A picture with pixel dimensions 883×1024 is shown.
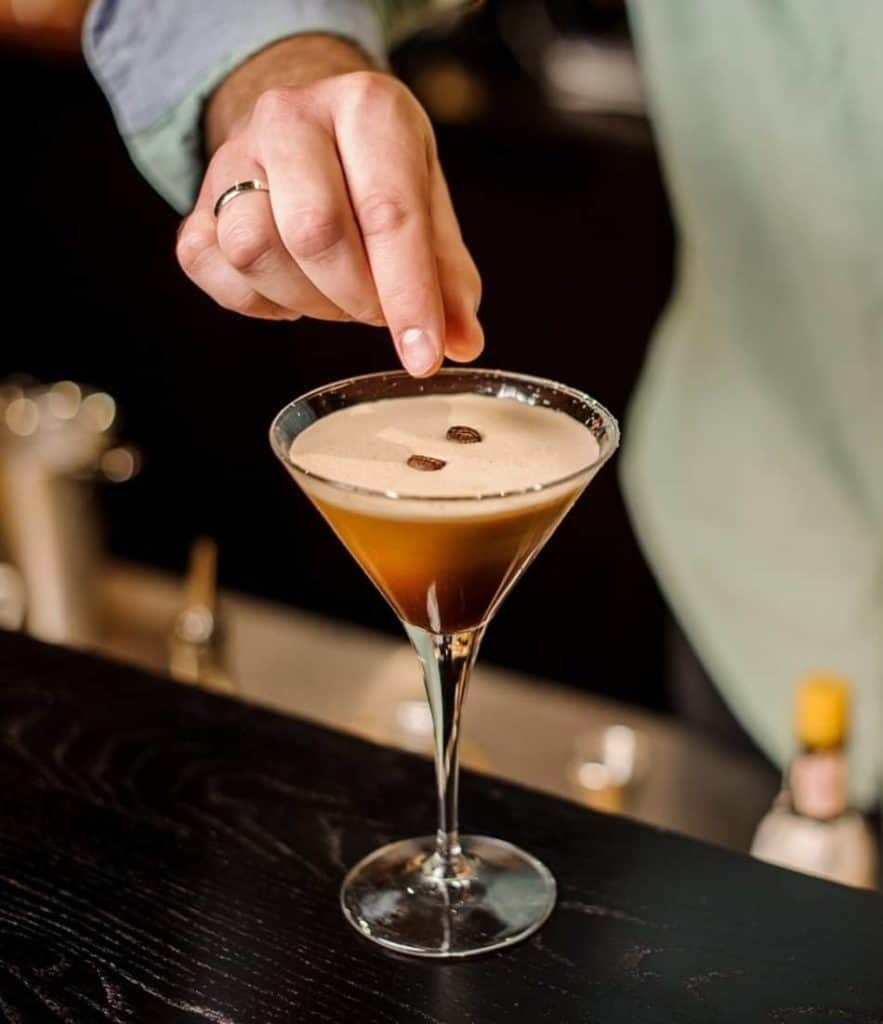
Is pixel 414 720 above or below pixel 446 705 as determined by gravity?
above

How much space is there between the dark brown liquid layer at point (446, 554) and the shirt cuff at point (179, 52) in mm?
577

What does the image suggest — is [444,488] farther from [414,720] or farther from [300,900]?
[414,720]

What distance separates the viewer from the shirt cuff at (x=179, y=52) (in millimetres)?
1280

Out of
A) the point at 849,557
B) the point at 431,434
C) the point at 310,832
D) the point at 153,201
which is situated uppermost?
the point at 153,201

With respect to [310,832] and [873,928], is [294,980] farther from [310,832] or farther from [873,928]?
[873,928]

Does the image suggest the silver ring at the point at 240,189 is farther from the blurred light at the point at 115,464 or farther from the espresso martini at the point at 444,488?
the blurred light at the point at 115,464

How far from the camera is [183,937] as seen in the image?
2.80 feet

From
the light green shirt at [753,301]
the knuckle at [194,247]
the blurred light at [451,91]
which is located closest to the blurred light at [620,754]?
the light green shirt at [753,301]

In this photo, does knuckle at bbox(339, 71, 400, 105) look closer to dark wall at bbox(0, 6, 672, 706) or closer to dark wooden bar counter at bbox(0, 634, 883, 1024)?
dark wooden bar counter at bbox(0, 634, 883, 1024)

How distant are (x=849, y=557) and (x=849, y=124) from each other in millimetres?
505

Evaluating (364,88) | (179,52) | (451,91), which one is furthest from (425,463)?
(451,91)

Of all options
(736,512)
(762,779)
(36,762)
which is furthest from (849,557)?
(36,762)

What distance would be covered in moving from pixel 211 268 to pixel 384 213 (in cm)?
15

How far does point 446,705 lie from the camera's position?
37.1 inches
